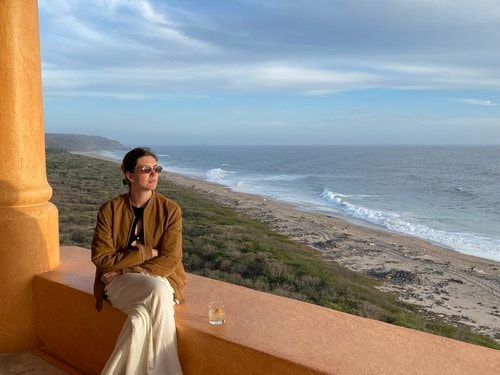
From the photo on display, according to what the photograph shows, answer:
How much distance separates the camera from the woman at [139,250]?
2432 mm

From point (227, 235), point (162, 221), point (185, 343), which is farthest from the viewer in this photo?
point (227, 235)

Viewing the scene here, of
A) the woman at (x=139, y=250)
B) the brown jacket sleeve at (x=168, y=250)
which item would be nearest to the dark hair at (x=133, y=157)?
the woman at (x=139, y=250)

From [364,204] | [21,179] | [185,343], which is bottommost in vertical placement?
[364,204]

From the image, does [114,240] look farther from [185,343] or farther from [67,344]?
[67,344]

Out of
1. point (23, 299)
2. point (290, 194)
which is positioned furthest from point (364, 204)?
point (23, 299)

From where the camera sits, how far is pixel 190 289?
9.83 feet

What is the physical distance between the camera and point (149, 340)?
2.42m

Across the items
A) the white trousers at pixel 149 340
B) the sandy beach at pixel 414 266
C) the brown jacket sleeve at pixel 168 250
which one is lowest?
the sandy beach at pixel 414 266

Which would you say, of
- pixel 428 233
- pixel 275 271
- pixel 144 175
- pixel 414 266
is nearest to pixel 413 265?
pixel 414 266

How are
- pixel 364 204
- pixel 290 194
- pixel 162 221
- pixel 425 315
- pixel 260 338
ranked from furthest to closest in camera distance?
pixel 290 194
pixel 364 204
pixel 425 315
pixel 162 221
pixel 260 338

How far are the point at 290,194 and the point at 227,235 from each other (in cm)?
2548

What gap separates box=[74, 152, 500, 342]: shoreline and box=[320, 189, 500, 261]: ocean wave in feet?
3.25

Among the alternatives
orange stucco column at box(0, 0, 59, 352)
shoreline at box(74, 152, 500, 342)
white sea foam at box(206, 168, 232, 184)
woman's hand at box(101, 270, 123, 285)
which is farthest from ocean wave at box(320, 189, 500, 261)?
woman's hand at box(101, 270, 123, 285)

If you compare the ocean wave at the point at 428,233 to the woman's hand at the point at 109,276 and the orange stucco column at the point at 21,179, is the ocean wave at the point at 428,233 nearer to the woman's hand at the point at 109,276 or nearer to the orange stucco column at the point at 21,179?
the orange stucco column at the point at 21,179
